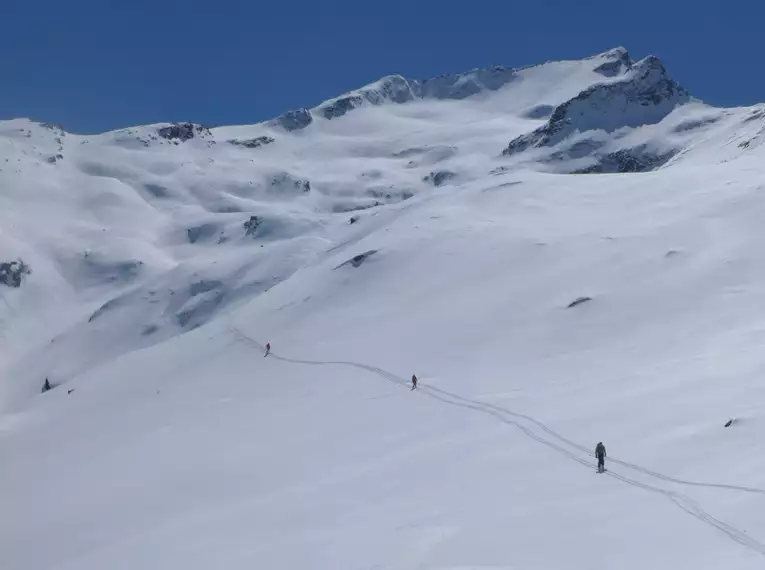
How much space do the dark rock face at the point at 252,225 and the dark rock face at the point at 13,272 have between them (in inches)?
1994

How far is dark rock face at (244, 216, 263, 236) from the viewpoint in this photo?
643 ft

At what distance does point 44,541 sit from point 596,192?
58.8 meters

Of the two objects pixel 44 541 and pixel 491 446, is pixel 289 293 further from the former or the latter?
pixel 491 446

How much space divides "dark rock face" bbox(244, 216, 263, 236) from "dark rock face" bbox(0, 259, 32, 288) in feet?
166

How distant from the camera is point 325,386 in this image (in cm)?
5219

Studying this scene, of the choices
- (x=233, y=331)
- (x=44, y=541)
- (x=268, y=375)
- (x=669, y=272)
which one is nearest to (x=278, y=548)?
(x=44, y=541)

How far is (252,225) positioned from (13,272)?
54.8 meters

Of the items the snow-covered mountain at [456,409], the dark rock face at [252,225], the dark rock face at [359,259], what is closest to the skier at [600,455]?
the snow-covered mountain at [456,409]

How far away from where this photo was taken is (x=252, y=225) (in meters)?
198

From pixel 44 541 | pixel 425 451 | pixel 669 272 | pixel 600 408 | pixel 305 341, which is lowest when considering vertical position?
pixel 44 541

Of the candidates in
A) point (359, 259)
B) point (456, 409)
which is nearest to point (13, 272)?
point (359, 259)

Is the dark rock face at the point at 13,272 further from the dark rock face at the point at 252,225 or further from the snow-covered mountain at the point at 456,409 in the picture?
the snow-covered mountain at the point at 456,409

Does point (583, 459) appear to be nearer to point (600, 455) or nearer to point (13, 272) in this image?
point (600, 455)

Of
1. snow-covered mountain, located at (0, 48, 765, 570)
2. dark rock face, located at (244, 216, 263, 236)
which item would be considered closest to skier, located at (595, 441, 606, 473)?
snow-covered mountain, located at (0, 48, 765, 570)
